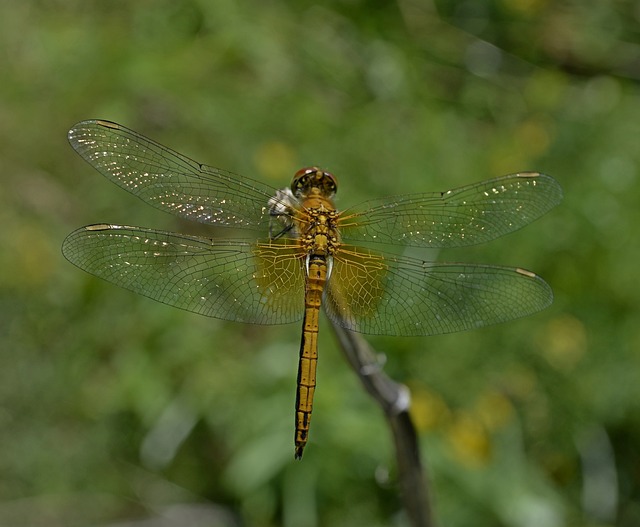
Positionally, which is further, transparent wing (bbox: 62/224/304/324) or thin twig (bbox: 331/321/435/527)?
A: transparent wing (bbox: 62/224/304/324)

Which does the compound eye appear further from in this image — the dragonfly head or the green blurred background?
the green blurred background

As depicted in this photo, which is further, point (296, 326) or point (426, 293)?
point (296, 326)

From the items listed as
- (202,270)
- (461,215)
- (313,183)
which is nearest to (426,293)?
(461,215)

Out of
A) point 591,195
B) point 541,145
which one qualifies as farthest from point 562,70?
point 591,195

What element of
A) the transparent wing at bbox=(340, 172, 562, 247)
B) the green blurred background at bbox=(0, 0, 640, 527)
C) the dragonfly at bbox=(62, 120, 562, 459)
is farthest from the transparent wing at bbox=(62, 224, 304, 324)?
the green blurred background at bbox=(0, 0, 640, 527)

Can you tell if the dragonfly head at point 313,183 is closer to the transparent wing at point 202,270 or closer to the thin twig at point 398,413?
the transparent wing at point 202,270

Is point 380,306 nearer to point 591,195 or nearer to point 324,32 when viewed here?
point 591,195

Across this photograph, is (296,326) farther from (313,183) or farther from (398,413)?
(398,413)
